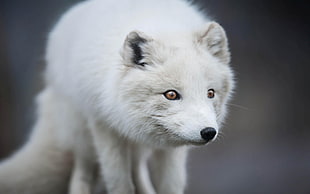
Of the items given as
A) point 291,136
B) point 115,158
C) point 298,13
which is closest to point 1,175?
point 115,158

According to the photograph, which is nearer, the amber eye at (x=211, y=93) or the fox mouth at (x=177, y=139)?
the fox mouth at (x=177, y=139)

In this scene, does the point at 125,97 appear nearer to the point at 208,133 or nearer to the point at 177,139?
the point at 177,139

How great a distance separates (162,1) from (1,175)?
164cm

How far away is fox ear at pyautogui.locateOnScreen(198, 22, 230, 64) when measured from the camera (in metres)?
2.75

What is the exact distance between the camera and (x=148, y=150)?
130 inches

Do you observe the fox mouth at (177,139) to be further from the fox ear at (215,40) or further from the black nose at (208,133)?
the fox ear at (215,40)

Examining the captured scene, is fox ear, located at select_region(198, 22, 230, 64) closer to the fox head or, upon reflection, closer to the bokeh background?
the fox head

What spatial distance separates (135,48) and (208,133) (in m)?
0.59

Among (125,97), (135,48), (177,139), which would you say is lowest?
(177,139)

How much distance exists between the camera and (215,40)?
9.18 ft

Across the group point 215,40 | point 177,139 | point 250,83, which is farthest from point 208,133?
point 250,83

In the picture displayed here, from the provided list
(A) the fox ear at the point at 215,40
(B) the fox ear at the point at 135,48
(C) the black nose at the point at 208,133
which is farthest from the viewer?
(A) the fox ear at the point at 215,40

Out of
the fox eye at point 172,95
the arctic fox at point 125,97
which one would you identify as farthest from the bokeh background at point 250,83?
the fox eye at point 172,95

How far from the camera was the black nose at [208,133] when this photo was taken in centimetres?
239
